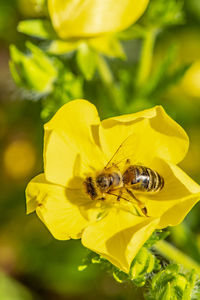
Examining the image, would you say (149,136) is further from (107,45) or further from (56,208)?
(107,45)

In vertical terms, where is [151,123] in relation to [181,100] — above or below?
above

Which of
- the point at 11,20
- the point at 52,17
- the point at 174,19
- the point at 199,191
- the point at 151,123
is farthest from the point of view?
the point at 11,20

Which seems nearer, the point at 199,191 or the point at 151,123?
the point at 199,191

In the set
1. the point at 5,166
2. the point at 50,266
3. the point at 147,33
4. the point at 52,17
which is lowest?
the point at 50,266

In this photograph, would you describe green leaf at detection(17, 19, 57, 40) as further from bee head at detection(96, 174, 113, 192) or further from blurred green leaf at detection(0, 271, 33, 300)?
blurred green leaf at detection(0, 271, 33, 300)

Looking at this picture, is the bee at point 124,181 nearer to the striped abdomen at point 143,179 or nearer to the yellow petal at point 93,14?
the striped abdomen at point 143,179

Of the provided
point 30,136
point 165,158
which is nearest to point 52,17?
point 165,158

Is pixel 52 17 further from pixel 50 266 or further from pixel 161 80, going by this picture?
pixel 50 266

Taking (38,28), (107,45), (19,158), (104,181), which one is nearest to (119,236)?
(104,181)
